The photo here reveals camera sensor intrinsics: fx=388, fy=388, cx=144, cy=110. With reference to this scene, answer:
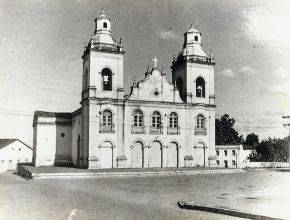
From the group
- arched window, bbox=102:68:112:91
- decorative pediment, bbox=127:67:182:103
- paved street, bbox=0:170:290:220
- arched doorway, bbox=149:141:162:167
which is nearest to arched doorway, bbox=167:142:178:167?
arched doorway, bbox=149:141:162:167

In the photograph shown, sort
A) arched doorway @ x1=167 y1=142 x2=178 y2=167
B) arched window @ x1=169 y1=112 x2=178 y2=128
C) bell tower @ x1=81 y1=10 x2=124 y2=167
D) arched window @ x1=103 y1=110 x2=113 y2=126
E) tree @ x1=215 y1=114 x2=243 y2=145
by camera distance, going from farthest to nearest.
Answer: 1. tree @ x1=215 y1=114 x2=243 y2=145
2. arched window @ x1=169 y1=112 x2=178 y2=128
3. arched doorway @ x1=167 y1=142 x2=178 y2=167
4. arched window @ x1=103 y1=110 x2=113 y2=126
5. bell tower @ x1=81 y1=10 x2=124 y2=167

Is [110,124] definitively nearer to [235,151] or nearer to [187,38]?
[187,38]

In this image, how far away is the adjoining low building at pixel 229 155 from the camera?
49250mm

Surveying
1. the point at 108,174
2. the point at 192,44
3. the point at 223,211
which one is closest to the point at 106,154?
the point at 108,174

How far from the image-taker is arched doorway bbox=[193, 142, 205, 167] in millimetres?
34500

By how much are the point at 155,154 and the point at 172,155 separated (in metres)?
1.63

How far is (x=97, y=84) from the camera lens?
31.5 metres

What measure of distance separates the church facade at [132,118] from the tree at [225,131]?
88.7 feet

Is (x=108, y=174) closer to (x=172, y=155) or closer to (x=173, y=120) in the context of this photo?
(x=172, y=155)

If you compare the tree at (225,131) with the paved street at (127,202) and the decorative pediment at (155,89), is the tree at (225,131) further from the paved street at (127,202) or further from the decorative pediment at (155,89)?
the paved street at (127,202)

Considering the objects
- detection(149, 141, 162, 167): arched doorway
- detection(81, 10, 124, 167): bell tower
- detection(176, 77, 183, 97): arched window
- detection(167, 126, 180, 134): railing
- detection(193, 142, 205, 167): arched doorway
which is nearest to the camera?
detection(81, 10, 124, 167): bell tower

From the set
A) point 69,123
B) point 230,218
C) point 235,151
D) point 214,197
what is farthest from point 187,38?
point 230,218

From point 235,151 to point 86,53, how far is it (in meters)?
25.8

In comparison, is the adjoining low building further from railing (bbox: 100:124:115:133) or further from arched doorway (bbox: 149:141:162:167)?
railing (bbox: 100:124:115:133)
